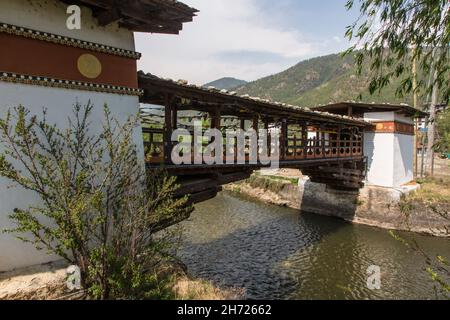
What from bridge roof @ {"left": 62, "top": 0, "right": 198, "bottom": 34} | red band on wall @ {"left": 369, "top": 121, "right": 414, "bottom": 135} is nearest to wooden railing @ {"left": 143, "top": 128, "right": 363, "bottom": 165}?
red band on wall @ {"left": 369, "top": 121, "right": 414, "bottom": 135}

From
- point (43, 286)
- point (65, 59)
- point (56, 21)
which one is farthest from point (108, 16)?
point (43, 286)

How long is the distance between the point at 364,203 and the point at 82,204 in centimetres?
1803

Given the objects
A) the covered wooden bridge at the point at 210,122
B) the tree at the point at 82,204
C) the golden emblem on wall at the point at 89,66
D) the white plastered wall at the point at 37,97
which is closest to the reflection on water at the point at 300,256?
the covered wooden bridge at the point at 210,122

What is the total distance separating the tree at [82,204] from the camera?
471 centimetres

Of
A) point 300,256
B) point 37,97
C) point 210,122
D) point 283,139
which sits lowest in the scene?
point 300,256

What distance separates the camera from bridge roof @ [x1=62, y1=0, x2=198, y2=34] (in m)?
5.85

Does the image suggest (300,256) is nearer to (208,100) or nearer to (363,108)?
(208,100)

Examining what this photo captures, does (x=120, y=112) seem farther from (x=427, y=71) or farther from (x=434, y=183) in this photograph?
(x=434, y=183)

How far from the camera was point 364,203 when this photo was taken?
19.1 m

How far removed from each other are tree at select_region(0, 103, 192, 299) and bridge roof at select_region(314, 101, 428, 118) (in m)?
16.4

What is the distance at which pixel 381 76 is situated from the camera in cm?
425

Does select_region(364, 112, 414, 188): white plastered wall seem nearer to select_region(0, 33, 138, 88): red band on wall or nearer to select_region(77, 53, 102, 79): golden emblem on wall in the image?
select_region(0, 33, 138, 88): red band on wall

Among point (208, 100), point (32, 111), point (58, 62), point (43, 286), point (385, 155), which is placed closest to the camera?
point (43, 286)
